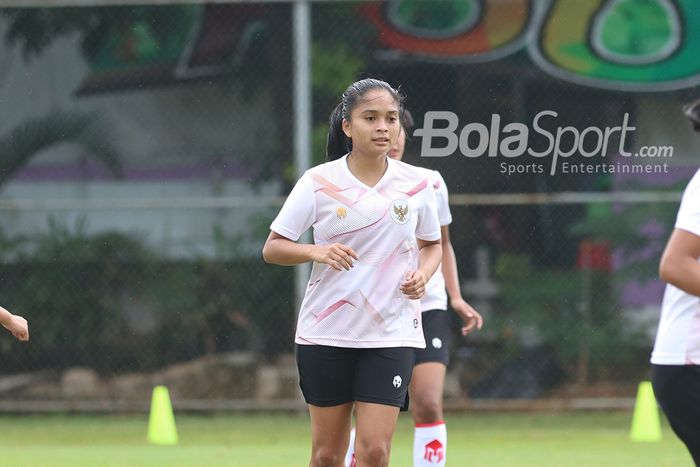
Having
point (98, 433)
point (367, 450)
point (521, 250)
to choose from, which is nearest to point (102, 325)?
point (98, 433)

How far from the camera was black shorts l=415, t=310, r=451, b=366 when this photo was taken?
6.86 m

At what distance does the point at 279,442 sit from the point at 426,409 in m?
3.31

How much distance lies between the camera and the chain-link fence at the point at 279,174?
10680 mm

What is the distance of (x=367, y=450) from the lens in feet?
17.4

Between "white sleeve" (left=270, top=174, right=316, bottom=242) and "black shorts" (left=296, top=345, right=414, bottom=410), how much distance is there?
0.45 meters

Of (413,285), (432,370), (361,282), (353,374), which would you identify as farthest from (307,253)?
(432,370)

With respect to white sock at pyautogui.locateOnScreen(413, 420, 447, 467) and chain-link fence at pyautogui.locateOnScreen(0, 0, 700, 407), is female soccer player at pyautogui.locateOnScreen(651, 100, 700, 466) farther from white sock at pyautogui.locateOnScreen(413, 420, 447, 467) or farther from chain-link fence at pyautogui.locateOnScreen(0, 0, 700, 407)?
chain-link fence at pyautogui.locateOnScreen(0, 0, 700, 407)

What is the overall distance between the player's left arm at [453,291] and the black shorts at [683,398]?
2611 millimetres

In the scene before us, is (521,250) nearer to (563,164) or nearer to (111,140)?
(563,164)

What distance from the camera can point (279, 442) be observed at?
32.7 ft

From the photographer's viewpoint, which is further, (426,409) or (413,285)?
(426,409)

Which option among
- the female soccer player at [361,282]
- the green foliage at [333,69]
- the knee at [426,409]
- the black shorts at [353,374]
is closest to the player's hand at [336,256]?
the female soccer player at [361,282]

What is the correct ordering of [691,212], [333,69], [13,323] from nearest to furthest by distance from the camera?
[691,212] → [13,323] → [333,69]

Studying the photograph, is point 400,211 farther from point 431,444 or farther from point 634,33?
point 634,33
